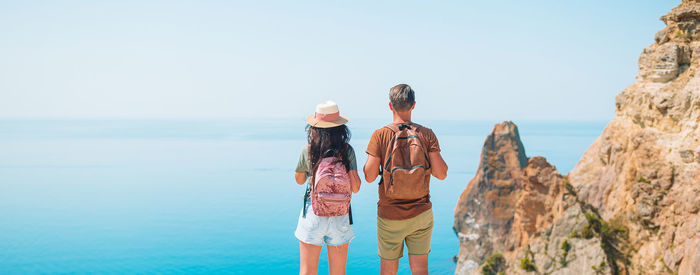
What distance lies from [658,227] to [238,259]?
91086 millimetres

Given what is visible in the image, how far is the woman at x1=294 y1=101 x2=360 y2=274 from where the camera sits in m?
4.70

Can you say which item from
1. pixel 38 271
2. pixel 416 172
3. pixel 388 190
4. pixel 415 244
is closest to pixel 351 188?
pixel 388 190

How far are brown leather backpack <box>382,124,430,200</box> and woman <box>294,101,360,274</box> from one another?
0.39m

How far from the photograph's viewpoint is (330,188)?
464cm

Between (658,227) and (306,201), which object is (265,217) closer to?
(658,227)

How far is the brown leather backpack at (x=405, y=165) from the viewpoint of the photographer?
4594mm

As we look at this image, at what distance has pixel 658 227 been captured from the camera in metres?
25.8

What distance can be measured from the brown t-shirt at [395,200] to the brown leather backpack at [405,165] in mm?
79

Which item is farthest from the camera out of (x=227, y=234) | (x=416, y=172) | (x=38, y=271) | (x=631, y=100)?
(x=227, y=234)

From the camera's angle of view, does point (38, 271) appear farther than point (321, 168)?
Yes

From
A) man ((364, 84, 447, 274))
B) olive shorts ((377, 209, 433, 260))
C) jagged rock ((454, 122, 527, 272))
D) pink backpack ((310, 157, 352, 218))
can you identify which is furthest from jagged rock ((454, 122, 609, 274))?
pink backpack ((310, 157, 352, 218))

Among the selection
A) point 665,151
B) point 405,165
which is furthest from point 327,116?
point 665,151

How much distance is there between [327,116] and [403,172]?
104cm

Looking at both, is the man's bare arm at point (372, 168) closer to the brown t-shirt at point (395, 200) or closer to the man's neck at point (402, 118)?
the brown t-shirt at point (395, 200)
